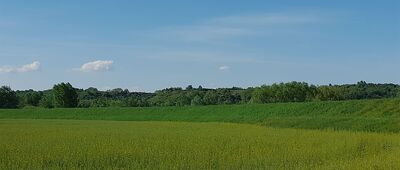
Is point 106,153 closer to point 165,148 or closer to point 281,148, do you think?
point 165,148

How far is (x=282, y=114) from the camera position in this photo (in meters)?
56.4

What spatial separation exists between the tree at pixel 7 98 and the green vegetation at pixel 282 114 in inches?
1894

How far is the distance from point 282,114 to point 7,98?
8914 centimetres

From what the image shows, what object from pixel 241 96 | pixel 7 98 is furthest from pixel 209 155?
pixel 241 96

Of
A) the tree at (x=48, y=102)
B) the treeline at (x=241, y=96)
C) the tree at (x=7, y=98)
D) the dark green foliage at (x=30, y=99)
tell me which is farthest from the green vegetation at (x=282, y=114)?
the dark green foliage at (x=30, y=99)

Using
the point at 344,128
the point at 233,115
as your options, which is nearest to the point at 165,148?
the point at 344,128

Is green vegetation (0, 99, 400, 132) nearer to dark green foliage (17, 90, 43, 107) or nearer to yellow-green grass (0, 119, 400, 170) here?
yellow-green grass (0, 119, 400, 170)

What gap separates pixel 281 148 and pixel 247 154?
2.98 m

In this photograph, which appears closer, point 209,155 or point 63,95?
point 209,155

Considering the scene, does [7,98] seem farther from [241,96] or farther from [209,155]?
[209,155]

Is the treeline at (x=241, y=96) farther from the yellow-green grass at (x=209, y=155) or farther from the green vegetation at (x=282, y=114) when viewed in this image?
the yellow-green grass at (x=209, y=155)

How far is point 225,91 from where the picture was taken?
525 feet

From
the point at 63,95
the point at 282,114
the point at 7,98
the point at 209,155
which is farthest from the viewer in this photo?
the point at 7,98

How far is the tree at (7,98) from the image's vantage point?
130m
